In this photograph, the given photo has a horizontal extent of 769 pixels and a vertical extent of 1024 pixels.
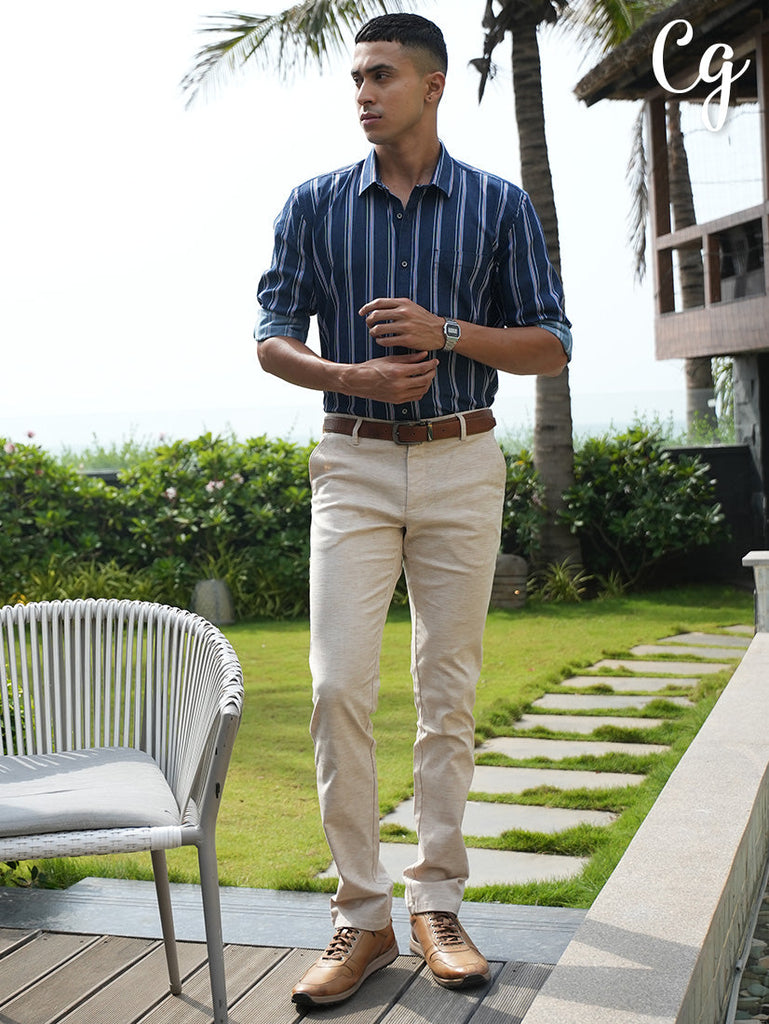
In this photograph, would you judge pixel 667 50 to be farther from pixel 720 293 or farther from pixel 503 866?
pixel 503 866

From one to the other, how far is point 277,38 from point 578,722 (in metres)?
8.77

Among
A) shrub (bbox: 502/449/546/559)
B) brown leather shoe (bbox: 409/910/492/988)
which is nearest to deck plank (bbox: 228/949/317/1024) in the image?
brown leather shoe (bbox: 409/910/492/988)

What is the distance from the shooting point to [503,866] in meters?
3.58

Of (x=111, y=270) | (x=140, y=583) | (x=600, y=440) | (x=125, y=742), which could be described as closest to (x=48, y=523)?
(x=140, y=583)

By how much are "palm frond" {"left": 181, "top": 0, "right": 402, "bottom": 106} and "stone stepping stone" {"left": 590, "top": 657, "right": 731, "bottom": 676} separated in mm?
7280

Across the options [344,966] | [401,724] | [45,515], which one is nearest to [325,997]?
[344,966]

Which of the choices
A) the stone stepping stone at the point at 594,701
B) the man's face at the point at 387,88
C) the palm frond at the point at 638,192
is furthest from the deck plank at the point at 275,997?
the palm frond at the point at 638,192

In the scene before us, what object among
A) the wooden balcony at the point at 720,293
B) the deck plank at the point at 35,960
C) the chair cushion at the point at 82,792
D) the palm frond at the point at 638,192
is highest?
the palm frond at the point at 638,192

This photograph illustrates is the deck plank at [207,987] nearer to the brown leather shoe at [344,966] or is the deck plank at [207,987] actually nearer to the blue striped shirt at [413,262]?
the brown leather shoe at [344,966]

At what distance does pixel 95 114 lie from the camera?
62.7 m

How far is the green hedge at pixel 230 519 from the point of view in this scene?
9641mm

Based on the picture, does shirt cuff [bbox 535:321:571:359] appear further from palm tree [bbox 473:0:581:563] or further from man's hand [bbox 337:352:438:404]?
palm tree [bbox 473:0:581:563]

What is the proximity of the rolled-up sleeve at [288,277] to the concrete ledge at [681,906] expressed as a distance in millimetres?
1346

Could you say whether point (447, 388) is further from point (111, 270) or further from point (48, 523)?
point (111, 270)
